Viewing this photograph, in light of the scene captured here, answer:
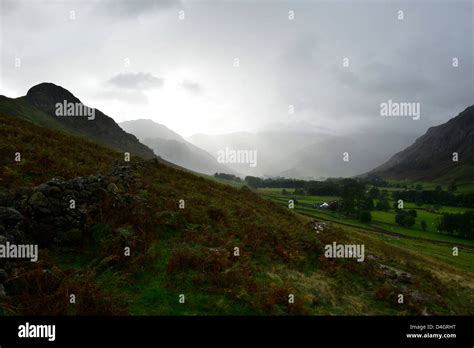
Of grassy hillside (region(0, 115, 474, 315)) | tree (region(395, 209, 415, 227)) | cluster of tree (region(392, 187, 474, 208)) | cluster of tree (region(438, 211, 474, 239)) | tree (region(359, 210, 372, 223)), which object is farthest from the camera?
cluster of tree (region(392, 187, 474, 208))

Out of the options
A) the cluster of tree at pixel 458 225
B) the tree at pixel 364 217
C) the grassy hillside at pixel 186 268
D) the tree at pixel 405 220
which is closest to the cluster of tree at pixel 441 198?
the cluster of tree at pixel 458 225

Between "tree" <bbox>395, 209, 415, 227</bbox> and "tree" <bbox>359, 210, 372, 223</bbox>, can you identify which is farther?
"tree" <bbox>395, 209, 415, 227</bbox>

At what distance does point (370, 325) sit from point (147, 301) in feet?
26.9

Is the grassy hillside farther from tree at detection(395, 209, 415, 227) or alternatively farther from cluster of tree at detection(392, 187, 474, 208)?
cluster of tree at detection(392, 187, 474, 208)

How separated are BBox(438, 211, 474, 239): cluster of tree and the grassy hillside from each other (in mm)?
94523

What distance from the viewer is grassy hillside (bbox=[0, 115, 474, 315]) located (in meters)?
9.16

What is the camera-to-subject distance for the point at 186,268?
11.5 meters

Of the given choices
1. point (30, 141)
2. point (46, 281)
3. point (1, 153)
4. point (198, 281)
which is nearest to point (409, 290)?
point (198, 281)

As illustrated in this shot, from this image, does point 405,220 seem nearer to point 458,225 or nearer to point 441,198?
point 458,225

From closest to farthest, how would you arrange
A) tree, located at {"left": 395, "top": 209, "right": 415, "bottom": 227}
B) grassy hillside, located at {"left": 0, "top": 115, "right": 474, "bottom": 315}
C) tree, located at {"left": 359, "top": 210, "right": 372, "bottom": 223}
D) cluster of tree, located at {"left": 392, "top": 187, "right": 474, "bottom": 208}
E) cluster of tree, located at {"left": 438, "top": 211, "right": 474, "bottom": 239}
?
grassy hillside, located at {"left": 0, "top": 115, "right": 474, "bottom": 315} < cluster of tree, located at {"left": 438, "top": 211, "right": 474, "bottom": 239} < tree, located at {"left": 359, "top": 210, "right": 372, "bottom": 223} < tree, located at {"left": 395, "top": 209, "right": 415, "bottom": 227} < cluster of tree, located at {"left": 392, "top": 187, "right": 474, "bottom": 208}

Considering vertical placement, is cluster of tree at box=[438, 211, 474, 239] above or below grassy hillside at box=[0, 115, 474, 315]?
below

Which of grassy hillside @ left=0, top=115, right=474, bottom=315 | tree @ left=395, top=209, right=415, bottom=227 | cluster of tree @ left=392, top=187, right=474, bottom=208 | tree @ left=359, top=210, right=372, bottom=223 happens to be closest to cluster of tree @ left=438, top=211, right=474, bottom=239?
tree @ left=395, top=209, right=415, bottom=227

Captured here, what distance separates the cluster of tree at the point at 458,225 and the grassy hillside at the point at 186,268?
94.5m

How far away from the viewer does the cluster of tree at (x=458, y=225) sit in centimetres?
8762
